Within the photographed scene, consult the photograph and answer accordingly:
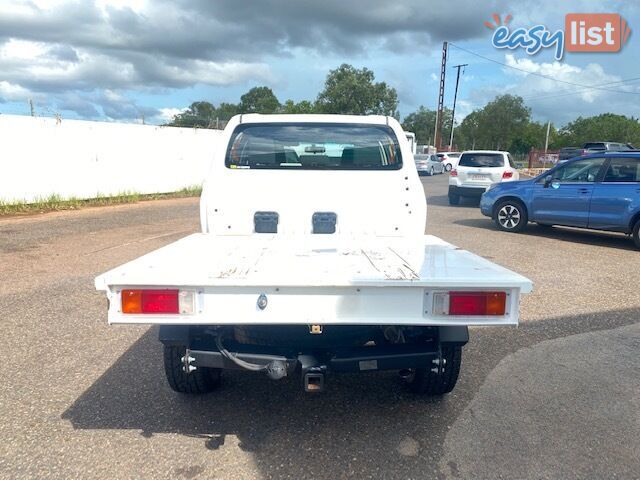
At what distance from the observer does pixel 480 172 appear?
15.2m

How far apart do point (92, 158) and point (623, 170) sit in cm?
1382

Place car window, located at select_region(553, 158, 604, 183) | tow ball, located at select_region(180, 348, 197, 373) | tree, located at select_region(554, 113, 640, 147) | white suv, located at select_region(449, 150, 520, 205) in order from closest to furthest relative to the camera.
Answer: tow ball, located at select_region(180, 348, 197, 373) → car window, located at select_region(553, 158, 604, 183) → white suv, located at select_region(449, 150, 520, 205) → tree, located at select_region(554, 113, 640, 147)

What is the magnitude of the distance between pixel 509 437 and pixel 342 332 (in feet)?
3.99

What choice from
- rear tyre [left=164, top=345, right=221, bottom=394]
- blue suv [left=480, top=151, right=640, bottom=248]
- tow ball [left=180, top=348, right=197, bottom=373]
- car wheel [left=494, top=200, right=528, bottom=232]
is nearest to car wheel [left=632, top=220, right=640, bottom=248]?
blue suv [left=480, top=151, right=640, bottom=248]

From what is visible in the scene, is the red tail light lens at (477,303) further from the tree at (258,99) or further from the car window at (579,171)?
the tree at (258,99)

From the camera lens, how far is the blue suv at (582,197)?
8.98 metres

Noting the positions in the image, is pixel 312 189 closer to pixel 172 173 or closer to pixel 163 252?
pixel 163 252

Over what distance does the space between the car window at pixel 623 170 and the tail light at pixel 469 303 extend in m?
8.05

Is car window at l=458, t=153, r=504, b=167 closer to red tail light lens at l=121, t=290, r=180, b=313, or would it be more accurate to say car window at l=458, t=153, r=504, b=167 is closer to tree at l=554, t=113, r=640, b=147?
red tail light lens at l=121, t=290, r=180, b=313

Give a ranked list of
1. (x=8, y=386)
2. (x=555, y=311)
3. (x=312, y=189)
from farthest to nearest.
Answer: (x=555, y=311), (x=312, y=189), (x=8, y=386)

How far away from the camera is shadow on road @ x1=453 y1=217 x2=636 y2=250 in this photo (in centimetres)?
984

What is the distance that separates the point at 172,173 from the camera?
18656mm

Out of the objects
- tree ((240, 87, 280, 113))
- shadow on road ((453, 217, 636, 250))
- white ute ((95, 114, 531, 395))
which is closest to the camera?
white ute ((95, 114, 531, 395))

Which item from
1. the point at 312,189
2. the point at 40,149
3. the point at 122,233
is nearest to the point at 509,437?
the point at 312,189
